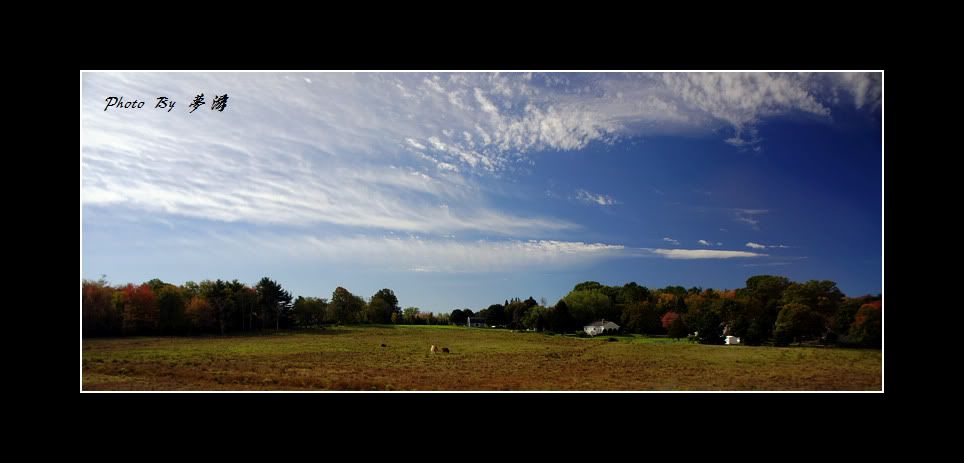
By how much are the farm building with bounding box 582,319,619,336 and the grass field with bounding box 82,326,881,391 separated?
652 millimetres

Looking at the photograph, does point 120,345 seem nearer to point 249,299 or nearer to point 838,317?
point 249,299

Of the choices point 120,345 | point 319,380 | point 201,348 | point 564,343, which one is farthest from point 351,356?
point 564,343

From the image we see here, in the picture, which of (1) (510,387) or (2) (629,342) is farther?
(2) (629,342)

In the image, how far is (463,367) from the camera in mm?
9250

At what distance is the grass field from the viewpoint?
735 cm

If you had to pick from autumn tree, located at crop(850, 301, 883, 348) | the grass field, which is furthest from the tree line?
the grass field

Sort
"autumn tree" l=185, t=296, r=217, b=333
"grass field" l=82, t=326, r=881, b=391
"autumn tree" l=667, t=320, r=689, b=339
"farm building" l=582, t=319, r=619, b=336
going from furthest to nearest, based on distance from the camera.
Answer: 1. "farm building" l=582, t=319, r=619, b=336
2. "autumn tree" l=667, t=320, r=689, b=339
3. "autumn tree" l=185, t=296, r=217, b=333
4. "grass field" l=82, t=326, r=881, b=391

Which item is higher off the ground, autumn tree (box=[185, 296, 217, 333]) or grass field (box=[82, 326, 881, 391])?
autumn tree (box=[185, 296, 217, 333])

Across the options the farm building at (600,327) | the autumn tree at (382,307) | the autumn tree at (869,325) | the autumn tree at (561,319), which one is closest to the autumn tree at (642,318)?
the farm building at (600,327)

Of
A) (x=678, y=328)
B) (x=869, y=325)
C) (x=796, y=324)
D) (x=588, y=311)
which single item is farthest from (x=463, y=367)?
(x=869, y=325)

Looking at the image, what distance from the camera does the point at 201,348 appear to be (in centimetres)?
938

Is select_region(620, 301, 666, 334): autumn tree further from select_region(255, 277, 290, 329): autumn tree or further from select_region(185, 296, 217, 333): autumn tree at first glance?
select_region(185, 296, 217, 333): autumn tree

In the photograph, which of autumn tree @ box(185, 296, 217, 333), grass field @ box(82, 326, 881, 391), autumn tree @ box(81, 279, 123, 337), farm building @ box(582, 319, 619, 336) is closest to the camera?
grass field @ box(82, 326, 881, 391)
